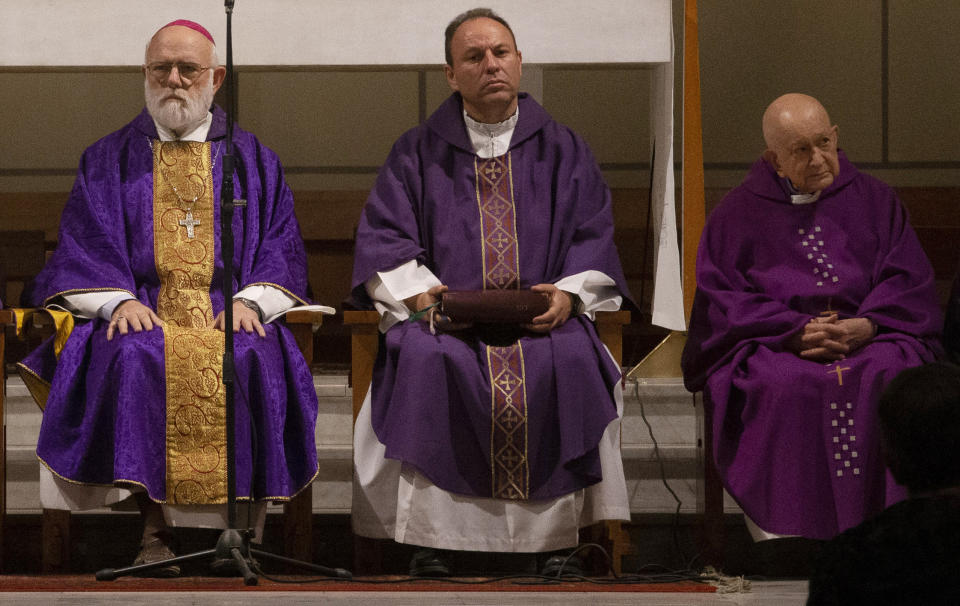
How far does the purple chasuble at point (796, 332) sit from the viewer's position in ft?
13.8

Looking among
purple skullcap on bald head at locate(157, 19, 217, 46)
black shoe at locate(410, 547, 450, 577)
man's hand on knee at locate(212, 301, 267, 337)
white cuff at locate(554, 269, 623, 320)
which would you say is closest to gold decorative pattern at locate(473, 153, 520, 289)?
white cuff at locate(554, 269, 623, 320)

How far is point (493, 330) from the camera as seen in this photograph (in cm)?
450

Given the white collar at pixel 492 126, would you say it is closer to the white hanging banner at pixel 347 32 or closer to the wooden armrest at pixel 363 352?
the white hanging banner at pixel 347 32

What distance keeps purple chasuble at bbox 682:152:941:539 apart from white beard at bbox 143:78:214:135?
180 centimetres

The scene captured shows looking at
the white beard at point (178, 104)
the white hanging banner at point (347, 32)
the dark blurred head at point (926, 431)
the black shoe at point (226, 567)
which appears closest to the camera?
the dark blurred head at point (926, 431)

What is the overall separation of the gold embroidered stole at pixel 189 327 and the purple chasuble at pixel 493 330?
0.52 meters

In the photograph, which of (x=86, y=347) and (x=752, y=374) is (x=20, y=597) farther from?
(x=752, y=374)

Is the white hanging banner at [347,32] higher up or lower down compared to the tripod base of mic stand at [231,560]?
higher up

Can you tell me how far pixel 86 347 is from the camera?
4332 mm

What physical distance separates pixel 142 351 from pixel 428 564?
3.58ft

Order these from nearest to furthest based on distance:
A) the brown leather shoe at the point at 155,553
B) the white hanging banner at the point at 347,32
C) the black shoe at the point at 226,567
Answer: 1. the black shoe at the point at 226,567
2. the brown leather shoe at the point at 155,553
3. the white hanging banner at the point at 347,32

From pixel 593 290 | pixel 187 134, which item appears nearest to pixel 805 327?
pixel 593 290

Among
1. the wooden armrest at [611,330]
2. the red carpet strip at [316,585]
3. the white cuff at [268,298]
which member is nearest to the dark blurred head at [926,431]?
the red carpet strip at [316,585]

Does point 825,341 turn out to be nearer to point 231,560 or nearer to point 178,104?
point 231,560
